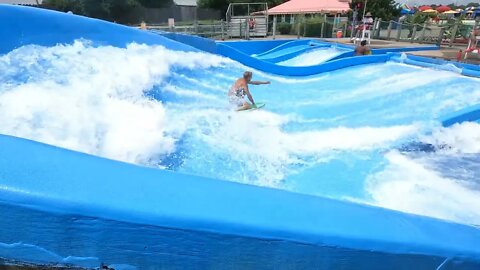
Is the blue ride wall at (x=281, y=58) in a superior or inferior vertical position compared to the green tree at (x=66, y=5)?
inferior

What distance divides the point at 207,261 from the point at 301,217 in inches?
13.6

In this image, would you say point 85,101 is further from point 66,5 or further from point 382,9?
point 66,5

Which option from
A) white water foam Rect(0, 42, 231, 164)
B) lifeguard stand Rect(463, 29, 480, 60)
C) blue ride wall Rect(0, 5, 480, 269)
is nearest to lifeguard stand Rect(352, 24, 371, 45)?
lifeguard stand Rect(463, 29, 480, 60)

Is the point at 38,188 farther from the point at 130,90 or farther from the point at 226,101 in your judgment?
the point at 226,101

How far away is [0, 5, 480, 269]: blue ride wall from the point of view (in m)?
1.10

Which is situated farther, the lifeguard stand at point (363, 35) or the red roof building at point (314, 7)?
the red roof building at point (314, 7)

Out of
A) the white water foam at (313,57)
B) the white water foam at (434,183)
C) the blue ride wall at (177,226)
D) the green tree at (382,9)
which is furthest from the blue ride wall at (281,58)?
the green tree at (382,9)

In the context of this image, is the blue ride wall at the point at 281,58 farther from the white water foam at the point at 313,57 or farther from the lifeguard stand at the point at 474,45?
the lifeguard stand at the point at 474,45

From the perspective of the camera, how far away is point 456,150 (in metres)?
4.10

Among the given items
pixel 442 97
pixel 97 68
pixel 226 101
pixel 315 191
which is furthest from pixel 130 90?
pixel 442 97

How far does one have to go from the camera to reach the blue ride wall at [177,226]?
43.2 inches

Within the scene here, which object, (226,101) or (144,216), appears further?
(226,101)

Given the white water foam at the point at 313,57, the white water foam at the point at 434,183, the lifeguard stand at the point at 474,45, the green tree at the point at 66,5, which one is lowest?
the white water foam at the point at 313,57

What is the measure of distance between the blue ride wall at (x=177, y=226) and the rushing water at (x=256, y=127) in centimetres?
161
